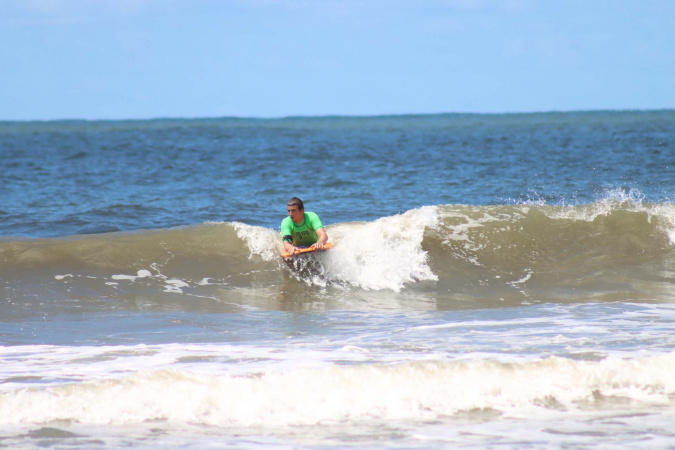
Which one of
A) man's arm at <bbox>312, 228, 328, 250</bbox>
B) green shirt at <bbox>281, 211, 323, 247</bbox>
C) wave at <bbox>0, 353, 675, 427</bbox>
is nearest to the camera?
wave at <bbox>0, 353, 675, 427</bbox>

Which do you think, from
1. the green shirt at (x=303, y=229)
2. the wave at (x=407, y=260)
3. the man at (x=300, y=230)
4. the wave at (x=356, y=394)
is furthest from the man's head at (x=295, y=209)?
the wave at (x=356, y=394)

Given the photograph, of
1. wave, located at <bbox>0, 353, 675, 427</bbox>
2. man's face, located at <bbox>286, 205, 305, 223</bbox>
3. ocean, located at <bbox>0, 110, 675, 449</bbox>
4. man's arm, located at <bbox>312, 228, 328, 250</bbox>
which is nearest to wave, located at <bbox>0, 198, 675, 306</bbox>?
ocean, located at <bbox>0, 110, 675, 449</bbox>

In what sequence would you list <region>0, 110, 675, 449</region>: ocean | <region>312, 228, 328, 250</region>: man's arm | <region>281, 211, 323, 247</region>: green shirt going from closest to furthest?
<region>0, 110, 675, 449</region>: ocean < <region>312, 228, 328, 250</region>: man's arm < <region>281, 211, 323, 247</region>: green shirt

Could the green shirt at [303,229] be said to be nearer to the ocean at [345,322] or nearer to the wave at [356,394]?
the ocean at [345,322]

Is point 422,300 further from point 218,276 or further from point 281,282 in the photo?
point 218,276

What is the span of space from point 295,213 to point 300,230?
0.40 metres

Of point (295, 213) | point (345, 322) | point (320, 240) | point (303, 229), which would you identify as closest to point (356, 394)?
point (345, 322)

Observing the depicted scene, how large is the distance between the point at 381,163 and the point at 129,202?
45.0 ft

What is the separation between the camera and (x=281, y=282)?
38.2ft

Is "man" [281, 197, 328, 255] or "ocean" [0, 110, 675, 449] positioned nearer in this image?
"ocean" [0, 110, 675, 449]

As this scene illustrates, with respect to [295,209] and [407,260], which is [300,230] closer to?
[295,209]

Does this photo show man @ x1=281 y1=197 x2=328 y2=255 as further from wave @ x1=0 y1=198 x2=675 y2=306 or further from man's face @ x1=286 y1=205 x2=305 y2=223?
wave @ x1=0 y1=198 x2=675 y2=306

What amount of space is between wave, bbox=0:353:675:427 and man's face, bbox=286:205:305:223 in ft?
15.4

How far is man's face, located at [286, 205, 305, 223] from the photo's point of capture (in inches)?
429
